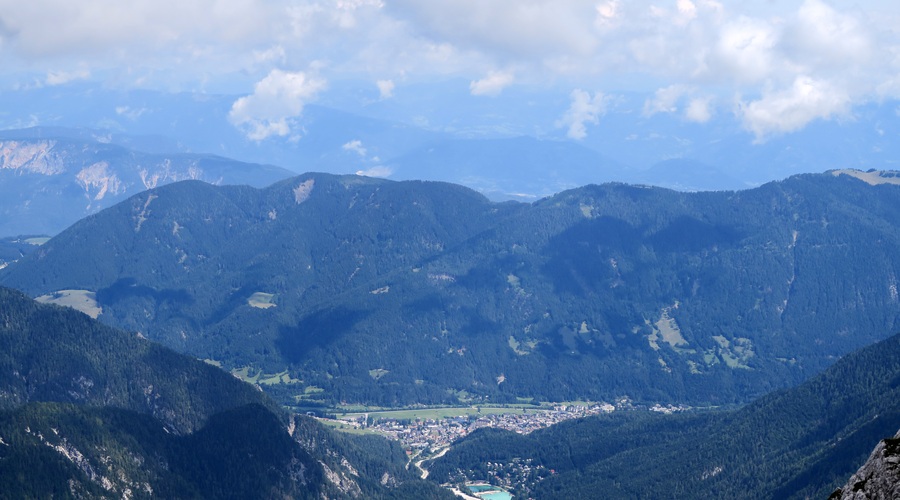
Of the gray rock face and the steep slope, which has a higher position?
the gray rock face

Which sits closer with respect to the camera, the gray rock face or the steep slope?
the gray rock face

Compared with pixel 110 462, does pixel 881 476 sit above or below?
above

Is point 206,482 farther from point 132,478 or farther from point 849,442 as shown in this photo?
point 849,442

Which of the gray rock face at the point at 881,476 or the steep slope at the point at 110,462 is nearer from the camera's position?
the gray rock face at the point at 881,476

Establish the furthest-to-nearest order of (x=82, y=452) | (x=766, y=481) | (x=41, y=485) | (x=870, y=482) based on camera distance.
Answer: (x=766, y=481), (x=82, y=452), (x=41, y=485), (x=870, y=482)

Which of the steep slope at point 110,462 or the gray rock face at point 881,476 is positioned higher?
the gray rock face at point 881,476

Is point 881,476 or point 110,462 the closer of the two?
point 881,476

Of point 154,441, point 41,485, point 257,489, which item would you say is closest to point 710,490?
point 257,489

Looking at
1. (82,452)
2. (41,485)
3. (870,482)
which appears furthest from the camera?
(82,452)
